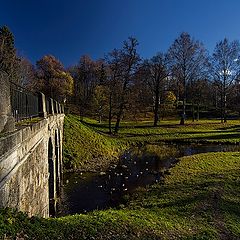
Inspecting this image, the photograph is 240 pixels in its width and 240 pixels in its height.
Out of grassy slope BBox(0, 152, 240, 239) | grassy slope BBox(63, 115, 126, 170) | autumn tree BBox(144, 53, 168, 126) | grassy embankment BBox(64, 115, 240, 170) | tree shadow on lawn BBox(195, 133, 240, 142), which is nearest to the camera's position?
grassy slope BBox(0, 152, 240, 239)

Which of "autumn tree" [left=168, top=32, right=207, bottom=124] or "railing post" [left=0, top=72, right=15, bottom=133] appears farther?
"autumn tree" [left=168, top=32, right=207, bottom=124]

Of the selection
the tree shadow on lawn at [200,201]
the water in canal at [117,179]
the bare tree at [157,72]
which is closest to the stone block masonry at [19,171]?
the tree shadow on lawn at [200,201]

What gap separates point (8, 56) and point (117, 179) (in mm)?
25082

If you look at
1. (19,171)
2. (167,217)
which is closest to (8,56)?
(167,217)

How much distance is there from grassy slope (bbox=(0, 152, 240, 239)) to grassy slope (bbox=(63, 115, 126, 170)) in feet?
24.8

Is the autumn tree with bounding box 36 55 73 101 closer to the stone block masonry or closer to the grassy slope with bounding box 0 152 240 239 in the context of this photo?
the grassy slope with bounding box 0 152 240 239

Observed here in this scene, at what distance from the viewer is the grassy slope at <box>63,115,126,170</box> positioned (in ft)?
82.1

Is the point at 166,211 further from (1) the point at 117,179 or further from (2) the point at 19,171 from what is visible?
(1) the point at 117,179

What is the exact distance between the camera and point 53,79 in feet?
218

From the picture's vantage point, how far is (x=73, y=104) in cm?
7131

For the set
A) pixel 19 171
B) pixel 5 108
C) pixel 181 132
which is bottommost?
pixel 181 132

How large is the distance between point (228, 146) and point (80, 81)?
5582 centimetres

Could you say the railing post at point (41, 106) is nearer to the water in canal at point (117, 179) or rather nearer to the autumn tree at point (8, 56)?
the water in canal at point (117, 179)

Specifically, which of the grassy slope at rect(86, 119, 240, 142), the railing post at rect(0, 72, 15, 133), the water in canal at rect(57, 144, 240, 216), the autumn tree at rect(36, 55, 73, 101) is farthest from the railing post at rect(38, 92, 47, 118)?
the autumn tree at rect(36, 55, 73, 101)
